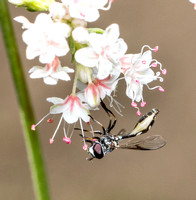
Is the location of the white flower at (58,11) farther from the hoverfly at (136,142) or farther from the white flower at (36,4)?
the hoverfly at (136,142)

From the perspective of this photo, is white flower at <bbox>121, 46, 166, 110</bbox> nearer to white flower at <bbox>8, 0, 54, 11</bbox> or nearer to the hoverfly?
the hoverfly

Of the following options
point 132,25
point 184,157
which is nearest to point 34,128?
point 184,157

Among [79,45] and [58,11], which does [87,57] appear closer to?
[79,45]

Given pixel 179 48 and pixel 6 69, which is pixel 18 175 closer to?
pixel 6 69

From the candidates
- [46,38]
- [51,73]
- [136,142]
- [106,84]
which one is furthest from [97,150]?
[46,38]

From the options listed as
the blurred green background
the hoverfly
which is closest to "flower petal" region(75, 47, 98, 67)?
the hoverfly
